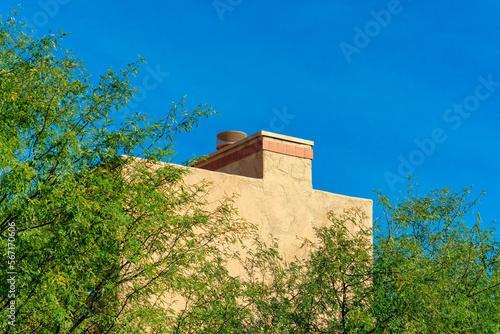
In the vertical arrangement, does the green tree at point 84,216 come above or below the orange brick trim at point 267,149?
below

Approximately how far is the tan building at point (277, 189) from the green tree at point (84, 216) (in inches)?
59.8

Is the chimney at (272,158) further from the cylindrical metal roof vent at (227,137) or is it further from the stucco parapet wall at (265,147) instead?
the cylindrical metal roof vent at (227,137)

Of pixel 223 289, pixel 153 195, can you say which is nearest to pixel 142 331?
pixel 223 289

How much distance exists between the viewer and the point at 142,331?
9789mm

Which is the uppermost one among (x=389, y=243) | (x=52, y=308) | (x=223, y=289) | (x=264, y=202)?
(x=264, y=202)

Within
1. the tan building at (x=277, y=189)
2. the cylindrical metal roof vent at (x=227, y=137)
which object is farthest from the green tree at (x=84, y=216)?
the cylindrical metal roof vent at (x=227, y=137)

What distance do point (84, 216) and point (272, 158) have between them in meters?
5.61

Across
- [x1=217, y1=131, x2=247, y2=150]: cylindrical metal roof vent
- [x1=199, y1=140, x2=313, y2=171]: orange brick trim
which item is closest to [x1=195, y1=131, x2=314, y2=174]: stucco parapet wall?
[x1=199, y1=140, x2=313, y2=171]: orange brick trim

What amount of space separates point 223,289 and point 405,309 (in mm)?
2658

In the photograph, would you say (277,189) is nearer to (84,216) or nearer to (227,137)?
(227,137)

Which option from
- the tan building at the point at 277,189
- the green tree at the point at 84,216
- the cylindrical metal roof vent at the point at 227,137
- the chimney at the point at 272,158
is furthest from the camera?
the cylindrical metal roof vent at the point at 227,137

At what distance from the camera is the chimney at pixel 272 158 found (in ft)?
42.8

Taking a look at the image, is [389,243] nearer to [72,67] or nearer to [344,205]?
[344,205]

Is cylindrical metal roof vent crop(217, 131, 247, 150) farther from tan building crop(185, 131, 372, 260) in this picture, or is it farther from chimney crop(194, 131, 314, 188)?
chimney crop(194, 131, 314, 188)
